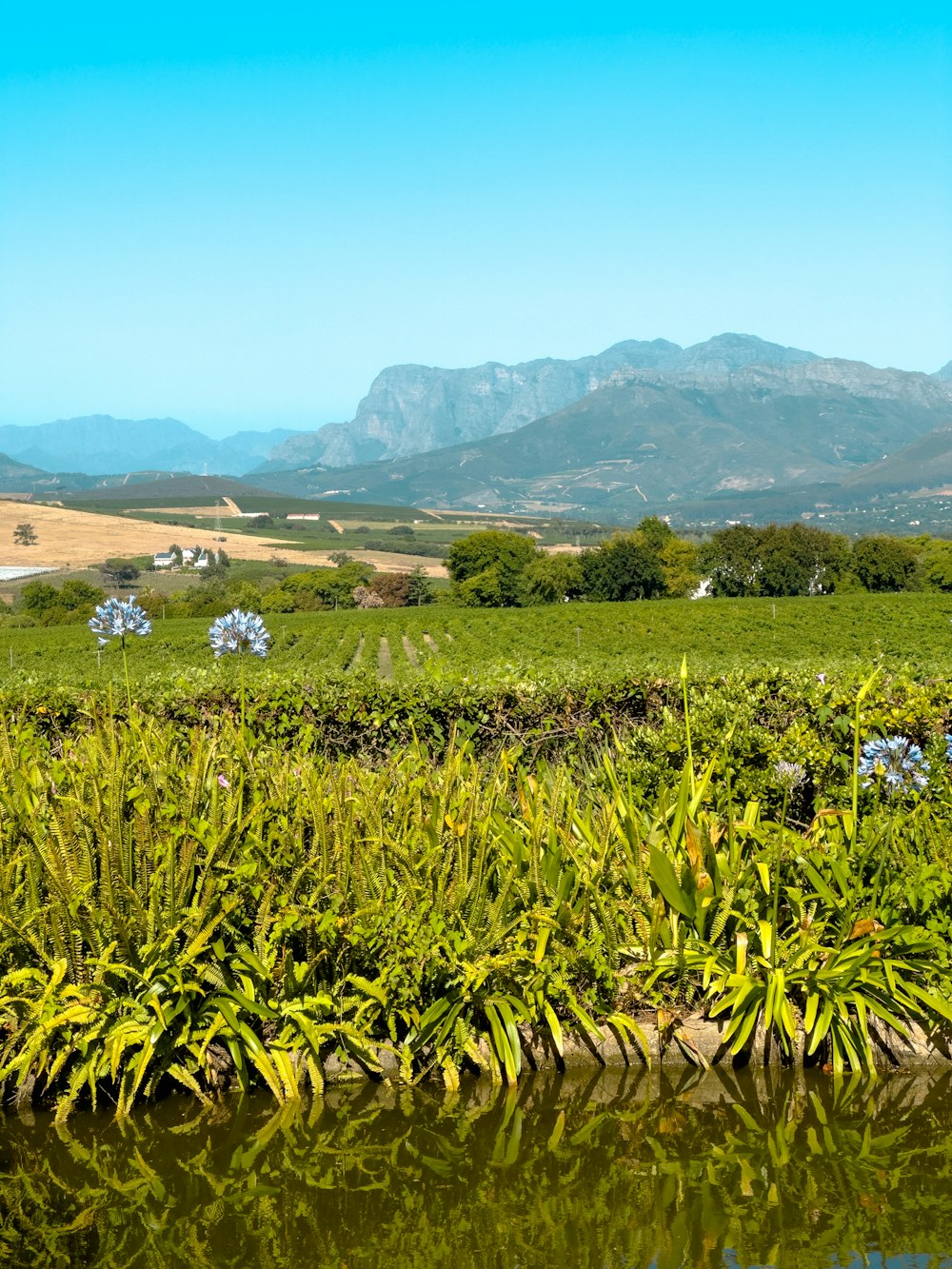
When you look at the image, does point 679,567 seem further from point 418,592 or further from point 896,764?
point 896,764

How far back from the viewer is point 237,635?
6.16 meters

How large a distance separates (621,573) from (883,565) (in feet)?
65.4

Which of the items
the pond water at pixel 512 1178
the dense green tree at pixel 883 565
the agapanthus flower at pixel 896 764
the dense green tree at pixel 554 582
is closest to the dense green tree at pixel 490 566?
the dense green tree at pixel 554 582

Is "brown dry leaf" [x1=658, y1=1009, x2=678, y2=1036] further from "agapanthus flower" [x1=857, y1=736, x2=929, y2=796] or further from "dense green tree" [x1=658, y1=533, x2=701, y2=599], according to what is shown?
"dense green tree" [x1=658, y1=533, x2=701, y2=599]

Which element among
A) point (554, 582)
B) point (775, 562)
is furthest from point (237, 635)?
point (554, 582)

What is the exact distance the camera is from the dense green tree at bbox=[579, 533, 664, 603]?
87.8 metres

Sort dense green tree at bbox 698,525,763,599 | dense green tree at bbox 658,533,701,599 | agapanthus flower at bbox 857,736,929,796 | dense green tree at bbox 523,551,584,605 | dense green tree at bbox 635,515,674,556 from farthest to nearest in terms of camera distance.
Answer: dense green tree at bbox 635,515,674,556 → dense green tree at bbox 658,533,701,599 → dense green tree at bbox 523,551,584,605 → dense green tree at bbox 698,525,763,599 → agapanthus flower at bbox 857,736,929,796

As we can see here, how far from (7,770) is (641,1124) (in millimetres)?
3378

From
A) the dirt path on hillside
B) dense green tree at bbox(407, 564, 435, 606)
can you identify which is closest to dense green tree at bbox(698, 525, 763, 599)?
dense green tree at bbox(407, 564, 435, 606)

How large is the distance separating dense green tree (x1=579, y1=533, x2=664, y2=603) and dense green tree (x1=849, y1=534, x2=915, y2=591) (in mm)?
15601

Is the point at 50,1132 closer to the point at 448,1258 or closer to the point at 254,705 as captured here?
the point at 448,1258

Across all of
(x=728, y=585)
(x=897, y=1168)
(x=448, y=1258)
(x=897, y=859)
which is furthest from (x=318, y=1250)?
(x=728, y=585)

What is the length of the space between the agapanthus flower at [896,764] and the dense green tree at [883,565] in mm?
81978

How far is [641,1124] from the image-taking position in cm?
373
